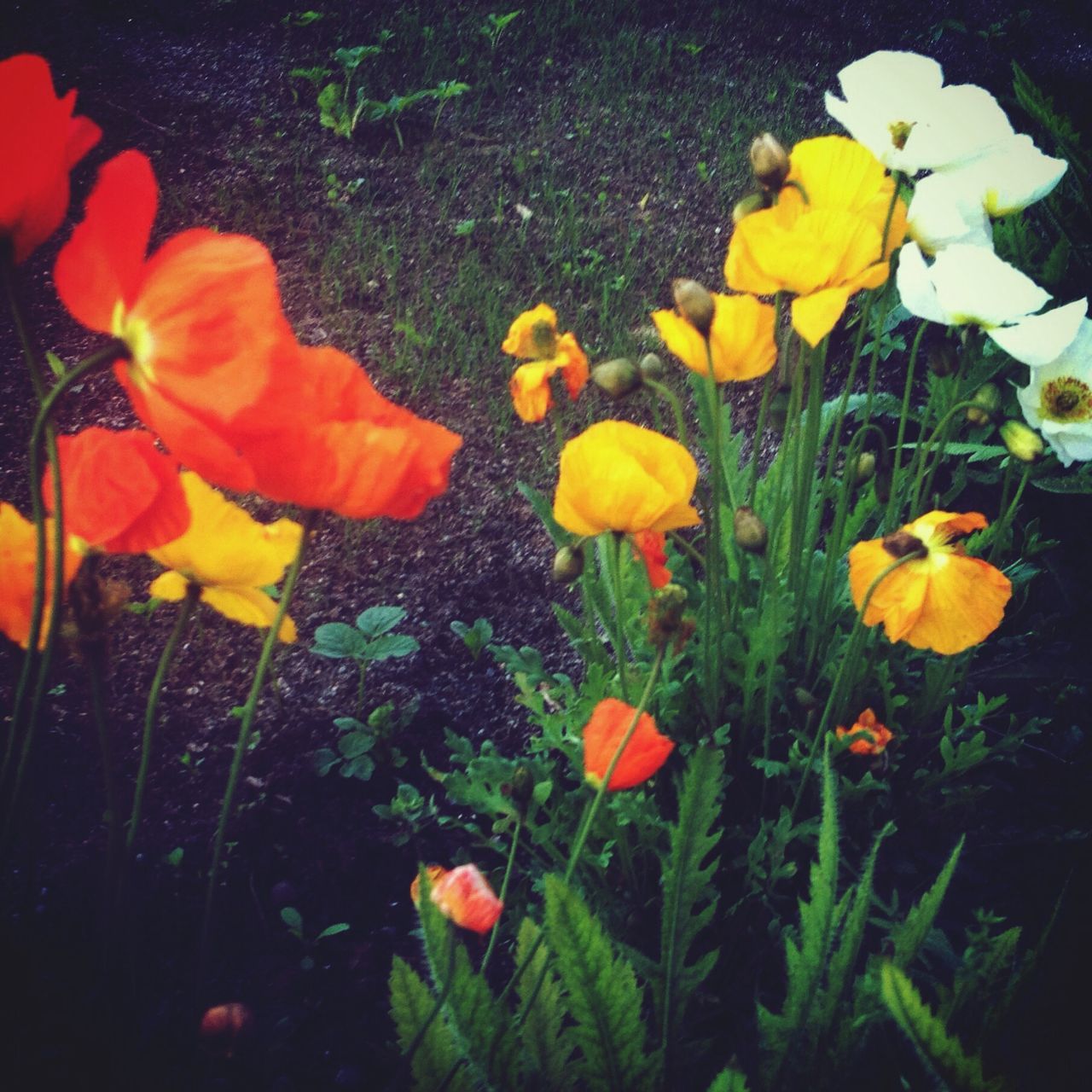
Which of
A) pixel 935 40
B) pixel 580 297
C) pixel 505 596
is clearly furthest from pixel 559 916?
pixel 935 40

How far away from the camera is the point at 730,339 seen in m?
0.93

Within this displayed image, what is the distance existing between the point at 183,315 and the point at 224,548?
0.19 meters

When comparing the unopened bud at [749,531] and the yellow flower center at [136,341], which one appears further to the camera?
the unopened bud at [749,531]

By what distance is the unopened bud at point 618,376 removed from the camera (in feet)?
2.99

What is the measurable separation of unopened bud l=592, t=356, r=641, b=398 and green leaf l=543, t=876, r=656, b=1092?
0.48 m

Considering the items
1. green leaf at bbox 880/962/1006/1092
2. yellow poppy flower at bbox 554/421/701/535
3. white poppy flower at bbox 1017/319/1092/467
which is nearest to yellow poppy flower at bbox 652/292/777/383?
yellow poppy flower at bbox 554/421/701/535

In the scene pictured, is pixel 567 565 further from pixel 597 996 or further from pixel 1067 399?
pixel 1067 399

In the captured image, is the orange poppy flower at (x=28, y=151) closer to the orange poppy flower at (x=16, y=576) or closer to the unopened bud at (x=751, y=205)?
the orange poppy flower at (x=16, y=576)

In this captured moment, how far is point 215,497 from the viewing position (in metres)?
0.58

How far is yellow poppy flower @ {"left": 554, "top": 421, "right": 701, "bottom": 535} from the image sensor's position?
30.8 inches

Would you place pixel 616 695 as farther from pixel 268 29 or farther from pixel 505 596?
pixel 268 29

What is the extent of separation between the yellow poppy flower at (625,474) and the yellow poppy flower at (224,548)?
0.91 feet

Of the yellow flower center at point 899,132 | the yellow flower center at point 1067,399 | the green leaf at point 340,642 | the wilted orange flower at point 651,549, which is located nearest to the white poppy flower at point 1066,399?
the yellow flower center at point 1067,399

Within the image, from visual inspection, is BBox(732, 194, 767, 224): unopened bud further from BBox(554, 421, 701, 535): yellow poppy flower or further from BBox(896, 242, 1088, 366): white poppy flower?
BBox(554, 421, 701, 535): yellow poppy flower
